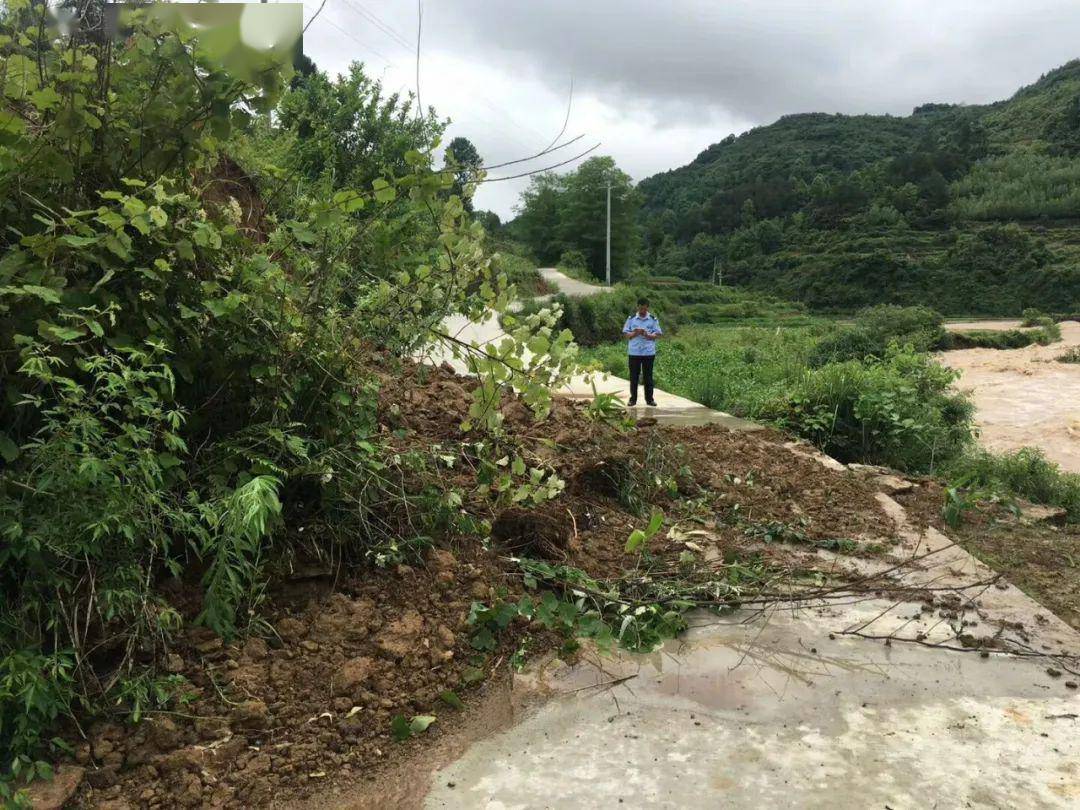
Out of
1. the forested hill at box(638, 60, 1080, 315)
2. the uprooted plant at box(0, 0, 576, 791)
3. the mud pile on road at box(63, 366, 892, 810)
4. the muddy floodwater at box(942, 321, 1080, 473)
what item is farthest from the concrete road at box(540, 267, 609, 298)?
the uprooted plant at box(0, 0, 576, 791)

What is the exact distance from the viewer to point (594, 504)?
4.52 metres

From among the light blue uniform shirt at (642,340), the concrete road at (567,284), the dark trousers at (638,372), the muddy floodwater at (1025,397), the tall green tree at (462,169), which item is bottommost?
the muddy floodwater at (1025,397)

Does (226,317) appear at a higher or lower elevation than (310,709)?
higher

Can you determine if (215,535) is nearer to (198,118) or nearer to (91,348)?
(91,348)

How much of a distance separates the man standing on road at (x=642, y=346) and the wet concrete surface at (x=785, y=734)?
21.3 feet

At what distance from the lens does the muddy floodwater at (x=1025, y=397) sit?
537 inches

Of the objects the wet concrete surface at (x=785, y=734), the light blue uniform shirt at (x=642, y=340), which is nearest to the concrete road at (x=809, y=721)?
the wet concrete surface at (x=785, y=734)

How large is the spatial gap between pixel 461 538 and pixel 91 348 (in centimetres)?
162

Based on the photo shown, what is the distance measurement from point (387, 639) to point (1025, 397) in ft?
69.7

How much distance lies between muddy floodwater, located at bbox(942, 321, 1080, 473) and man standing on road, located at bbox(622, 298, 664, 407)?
403cm

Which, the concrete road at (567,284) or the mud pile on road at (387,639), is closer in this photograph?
the mud pile on road at (387,639)

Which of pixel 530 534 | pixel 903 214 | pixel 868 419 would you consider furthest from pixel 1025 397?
pixel 903 214

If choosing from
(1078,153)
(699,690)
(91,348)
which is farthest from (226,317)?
(1078,153)

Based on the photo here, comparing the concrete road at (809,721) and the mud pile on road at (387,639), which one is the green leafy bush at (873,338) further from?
the concrete road at (809,721)
